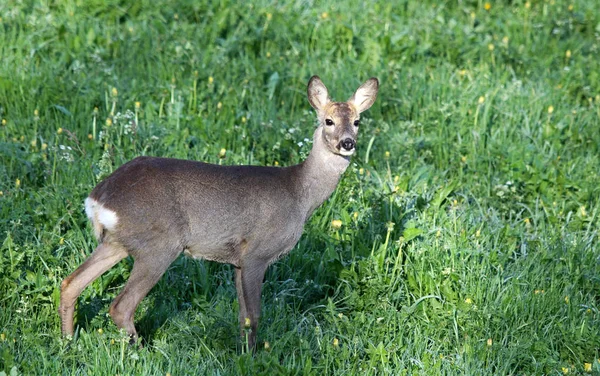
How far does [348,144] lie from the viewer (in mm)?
5188

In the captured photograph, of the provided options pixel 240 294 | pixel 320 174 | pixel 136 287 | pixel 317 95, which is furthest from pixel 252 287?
pixel 317 95

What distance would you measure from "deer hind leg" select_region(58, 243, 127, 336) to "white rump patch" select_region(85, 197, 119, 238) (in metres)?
0.10

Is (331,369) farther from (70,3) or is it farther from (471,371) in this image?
(70,3)

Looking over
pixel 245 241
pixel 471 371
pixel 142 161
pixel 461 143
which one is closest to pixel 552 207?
pixel 461 143

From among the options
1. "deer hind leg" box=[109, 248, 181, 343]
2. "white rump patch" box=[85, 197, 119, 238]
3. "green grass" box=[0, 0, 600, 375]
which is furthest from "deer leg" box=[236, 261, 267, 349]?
"white rump patch" box=[85, 197, 119, 238]

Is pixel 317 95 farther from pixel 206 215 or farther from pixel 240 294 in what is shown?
pixel 240 294

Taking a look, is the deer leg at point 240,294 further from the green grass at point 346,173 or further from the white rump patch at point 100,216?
the white rump patch at point 100,216

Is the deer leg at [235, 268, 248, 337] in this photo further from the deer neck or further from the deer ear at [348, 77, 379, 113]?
the deer ear at [348, 77, 379, 113]

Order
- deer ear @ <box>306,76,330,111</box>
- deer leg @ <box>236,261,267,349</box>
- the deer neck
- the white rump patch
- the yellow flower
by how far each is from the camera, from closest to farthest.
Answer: the white rump patch
deer leg @ <box>236,261,267,349</box>
the deer neck
deer ear @ <box>306,76,330,111</box>
the yellow flower

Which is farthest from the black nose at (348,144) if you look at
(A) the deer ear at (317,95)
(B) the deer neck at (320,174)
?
(A) the deer ear at (317,95)

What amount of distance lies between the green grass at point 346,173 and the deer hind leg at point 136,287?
0.13m

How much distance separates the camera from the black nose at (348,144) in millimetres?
5184

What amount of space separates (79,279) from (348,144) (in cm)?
154

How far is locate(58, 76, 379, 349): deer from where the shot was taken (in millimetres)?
4883
